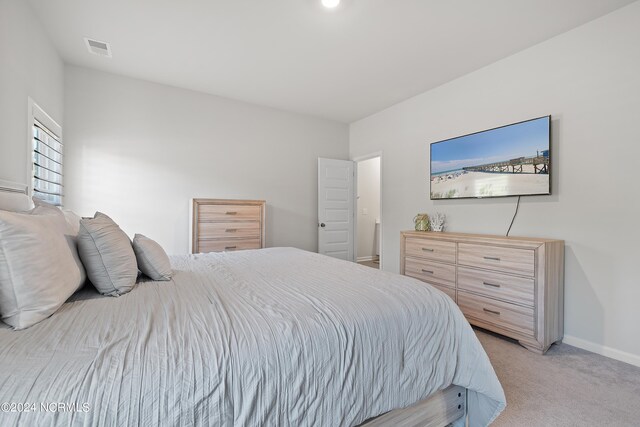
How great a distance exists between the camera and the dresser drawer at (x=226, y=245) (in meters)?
3.53

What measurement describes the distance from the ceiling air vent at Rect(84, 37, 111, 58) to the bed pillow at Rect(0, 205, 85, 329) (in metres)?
2.49

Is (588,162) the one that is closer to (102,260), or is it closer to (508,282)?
(508,282)

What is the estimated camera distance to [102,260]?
1.38 m

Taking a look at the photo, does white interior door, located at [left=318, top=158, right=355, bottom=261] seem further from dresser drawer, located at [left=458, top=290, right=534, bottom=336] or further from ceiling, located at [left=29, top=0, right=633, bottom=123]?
dresser drawer, located at [left=458, top=290, right=534, bottom=336]

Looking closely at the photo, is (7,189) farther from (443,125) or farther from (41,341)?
(443,125)

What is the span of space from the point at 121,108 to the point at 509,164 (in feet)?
14.4

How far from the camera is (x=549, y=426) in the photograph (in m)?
1.52

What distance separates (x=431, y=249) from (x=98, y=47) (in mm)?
4001

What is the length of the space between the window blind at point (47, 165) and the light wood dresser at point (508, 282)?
12.7ft

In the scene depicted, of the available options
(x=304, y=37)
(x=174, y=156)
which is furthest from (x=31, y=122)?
(x=304, y=37)

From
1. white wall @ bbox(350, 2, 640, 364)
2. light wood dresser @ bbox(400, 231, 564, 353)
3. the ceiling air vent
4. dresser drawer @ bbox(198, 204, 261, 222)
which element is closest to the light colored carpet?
light wood dresser @ bbox(400, 231, 564, 353)

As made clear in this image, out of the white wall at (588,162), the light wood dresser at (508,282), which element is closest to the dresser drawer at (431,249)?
the light wood dresser at (508,282)

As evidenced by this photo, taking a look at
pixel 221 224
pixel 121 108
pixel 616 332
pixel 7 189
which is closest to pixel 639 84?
pixel 616 332

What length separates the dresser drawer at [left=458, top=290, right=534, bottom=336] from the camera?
235 cm
